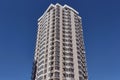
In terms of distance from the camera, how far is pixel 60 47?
101188mm

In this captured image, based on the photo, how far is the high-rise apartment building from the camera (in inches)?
3737

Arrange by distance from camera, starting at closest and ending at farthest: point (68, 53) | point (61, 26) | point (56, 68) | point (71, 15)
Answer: point (56, 68) < point (68, 53) < point (61, 26) < point (71, 15)

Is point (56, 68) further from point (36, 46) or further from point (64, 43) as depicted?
point (36, 46)

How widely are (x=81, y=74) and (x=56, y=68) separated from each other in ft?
44.2

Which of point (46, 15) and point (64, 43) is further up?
point (46, 15)

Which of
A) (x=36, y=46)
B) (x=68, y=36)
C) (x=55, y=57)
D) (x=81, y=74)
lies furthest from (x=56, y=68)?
(x=36, y=46)

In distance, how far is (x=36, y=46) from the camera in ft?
402

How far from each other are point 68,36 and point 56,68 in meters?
20.8

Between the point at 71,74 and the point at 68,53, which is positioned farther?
the point at 68,53

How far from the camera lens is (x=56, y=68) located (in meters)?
93.6

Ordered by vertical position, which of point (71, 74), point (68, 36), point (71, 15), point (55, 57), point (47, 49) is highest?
point (71, 15)

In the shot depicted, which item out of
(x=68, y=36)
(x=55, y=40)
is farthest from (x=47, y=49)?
(x=68, y=36)

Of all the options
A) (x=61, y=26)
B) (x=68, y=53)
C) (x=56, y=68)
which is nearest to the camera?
(x=56, y=68)

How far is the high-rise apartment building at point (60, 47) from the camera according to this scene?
94.9 m
